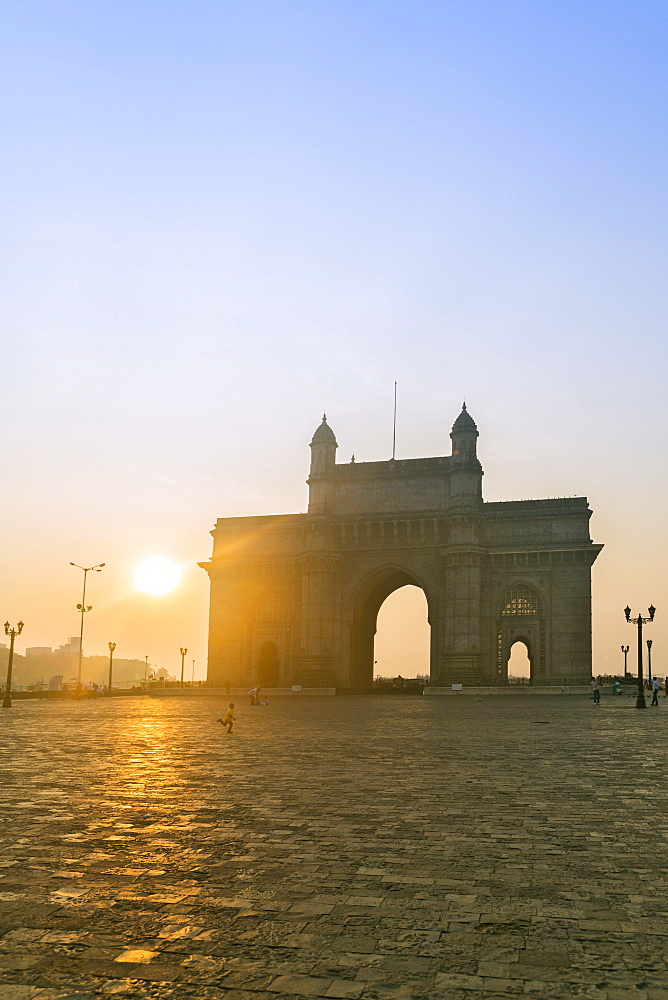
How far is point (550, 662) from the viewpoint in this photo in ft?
178

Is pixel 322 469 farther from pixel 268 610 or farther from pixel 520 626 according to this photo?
pixel 520 626

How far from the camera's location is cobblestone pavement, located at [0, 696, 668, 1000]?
453cm

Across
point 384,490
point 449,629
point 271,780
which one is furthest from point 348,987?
point 384,490

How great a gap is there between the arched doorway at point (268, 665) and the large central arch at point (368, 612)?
5.59m

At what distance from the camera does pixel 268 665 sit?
61.7m

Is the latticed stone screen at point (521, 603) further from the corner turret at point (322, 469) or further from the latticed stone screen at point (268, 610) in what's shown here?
the latticed stone screen at point (268, 610)

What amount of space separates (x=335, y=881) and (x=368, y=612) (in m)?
57.2

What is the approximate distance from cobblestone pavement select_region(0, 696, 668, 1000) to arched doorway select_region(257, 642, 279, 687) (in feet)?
157

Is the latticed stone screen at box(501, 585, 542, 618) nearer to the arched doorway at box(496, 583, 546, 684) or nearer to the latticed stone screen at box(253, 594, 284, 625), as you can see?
the arched doorway at box(496, 583, 546, 684)

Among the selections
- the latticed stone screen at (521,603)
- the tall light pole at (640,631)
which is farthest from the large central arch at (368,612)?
the tall light pole at (640,631)

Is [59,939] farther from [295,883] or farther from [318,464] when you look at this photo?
[318,464]

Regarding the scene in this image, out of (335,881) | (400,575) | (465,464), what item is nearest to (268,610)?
(400,575)

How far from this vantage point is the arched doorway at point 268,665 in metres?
61.3

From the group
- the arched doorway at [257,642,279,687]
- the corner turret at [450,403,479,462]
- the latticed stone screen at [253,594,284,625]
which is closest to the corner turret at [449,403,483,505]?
the corner turret at [450,403,479,462]
